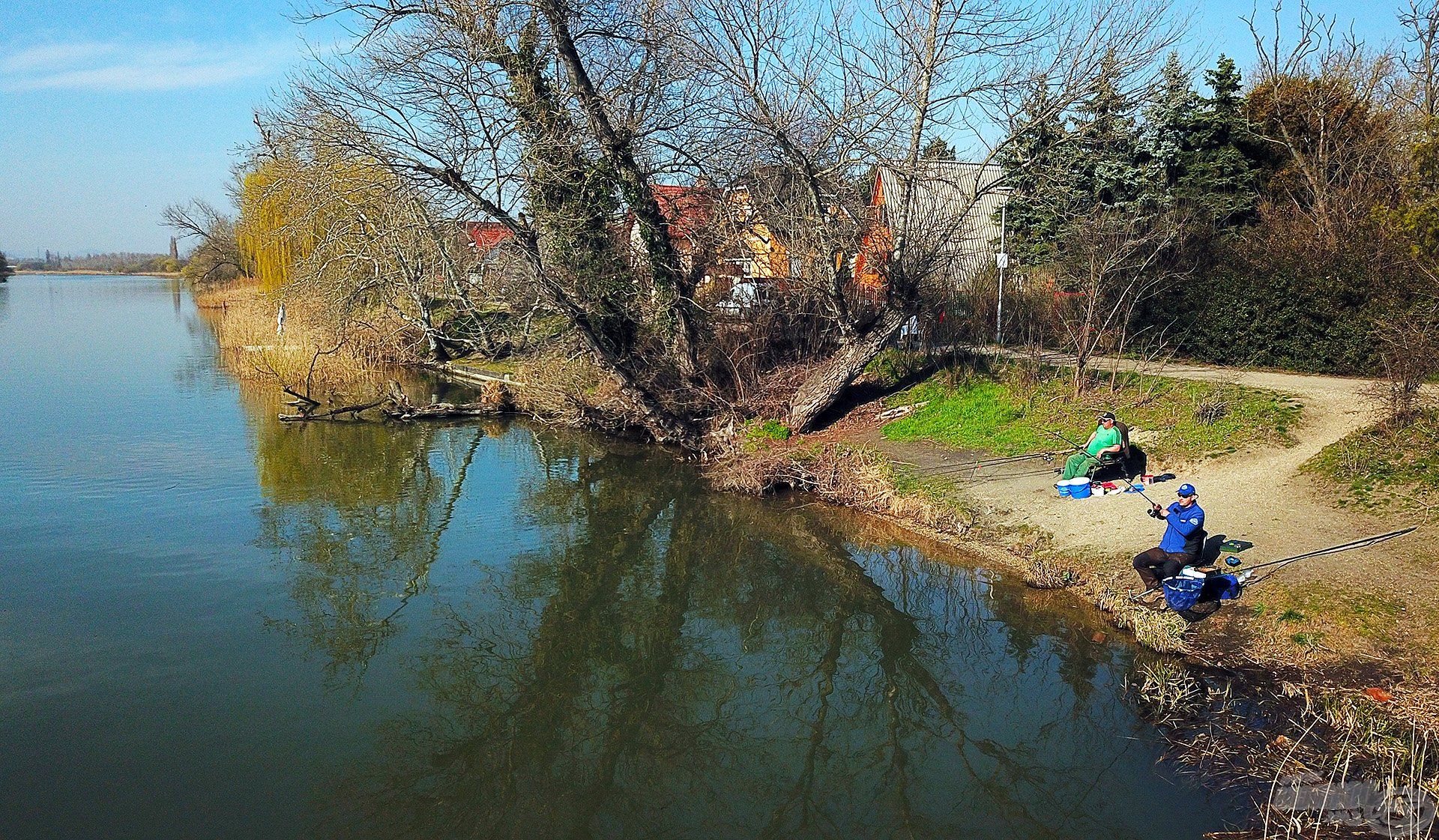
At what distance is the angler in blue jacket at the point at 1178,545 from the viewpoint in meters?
9.34

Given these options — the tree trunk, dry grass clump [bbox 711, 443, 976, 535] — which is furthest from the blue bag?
the tree trunk

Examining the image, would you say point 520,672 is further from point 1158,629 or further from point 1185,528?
point 1185,528

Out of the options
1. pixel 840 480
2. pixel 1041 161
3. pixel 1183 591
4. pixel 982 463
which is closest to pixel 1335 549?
pixel 1183 591

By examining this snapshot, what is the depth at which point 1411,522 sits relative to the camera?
962 cm

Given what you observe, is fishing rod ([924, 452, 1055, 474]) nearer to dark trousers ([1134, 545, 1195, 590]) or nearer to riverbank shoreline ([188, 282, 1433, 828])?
riverbank shoreline ([188, 282, 1433, 828])

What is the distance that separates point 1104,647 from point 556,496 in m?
9.37

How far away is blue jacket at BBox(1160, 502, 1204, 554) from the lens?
9.32 metres

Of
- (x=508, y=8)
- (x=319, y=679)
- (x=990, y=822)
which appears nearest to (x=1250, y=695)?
(x=990, y=822)

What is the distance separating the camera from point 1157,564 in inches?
374

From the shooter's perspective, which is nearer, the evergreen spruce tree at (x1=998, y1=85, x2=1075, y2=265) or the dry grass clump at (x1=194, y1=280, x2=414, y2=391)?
the evergreen spruce tree at (x1=998, y1=85, x2=1075, y2=265)

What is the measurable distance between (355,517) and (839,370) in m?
8.61

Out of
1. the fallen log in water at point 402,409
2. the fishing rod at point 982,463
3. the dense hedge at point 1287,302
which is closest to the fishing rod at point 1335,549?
the fishing rod at point 982,463

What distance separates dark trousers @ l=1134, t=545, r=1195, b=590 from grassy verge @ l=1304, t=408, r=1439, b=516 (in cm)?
261

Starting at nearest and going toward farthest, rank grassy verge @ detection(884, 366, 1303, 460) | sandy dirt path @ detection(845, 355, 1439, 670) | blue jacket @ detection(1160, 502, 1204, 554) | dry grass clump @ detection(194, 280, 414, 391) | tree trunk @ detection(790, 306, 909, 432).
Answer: sandy dirt path @ detection(845, 355, 1439, 670), blue jacket @ detection(1160, 502, 1204, 554), grassy verge @ detection(884, 366, 1303, 460), tree trunk @ detection(790, 306, 909, 432), dry grass clump @ detection(194, 280, 414, 391)
